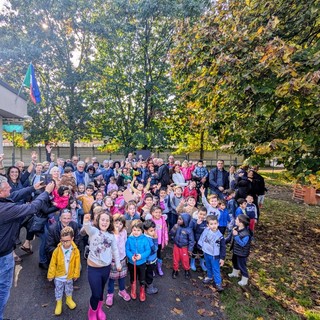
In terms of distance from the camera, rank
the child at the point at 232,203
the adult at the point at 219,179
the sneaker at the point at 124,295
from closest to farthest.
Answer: the sneaker at the point at 124,295
the child at the point at 232,203
the adult at the point at 219,179

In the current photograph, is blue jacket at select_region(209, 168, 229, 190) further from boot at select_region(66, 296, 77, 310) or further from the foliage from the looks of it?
boot at select_region(66, 296, 77, 310)

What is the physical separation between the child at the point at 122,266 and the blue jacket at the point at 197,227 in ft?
4.77

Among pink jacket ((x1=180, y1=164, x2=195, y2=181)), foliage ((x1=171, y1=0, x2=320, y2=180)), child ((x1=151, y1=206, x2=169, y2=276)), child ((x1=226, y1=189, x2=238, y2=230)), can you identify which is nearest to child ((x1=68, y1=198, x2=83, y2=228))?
child ((x1=151, y1=206, x2=169, y2=276))

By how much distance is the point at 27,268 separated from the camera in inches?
181

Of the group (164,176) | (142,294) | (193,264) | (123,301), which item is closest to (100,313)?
(123,301)

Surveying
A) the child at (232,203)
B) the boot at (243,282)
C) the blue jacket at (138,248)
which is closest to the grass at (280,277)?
the boot at (243,282)

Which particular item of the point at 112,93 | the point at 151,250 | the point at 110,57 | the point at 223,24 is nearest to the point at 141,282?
the point at 151,250

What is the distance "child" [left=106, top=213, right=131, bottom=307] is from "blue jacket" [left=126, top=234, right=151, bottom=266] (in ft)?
0.33

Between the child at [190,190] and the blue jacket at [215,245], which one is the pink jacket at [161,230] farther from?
the child at [190,190]

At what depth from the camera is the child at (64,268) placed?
3.45m

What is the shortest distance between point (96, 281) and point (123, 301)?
96 cm

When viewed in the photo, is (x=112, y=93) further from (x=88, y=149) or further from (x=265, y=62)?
(x=265, y=62)

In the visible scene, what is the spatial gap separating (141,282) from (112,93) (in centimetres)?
1326

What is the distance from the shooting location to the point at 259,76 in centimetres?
471
